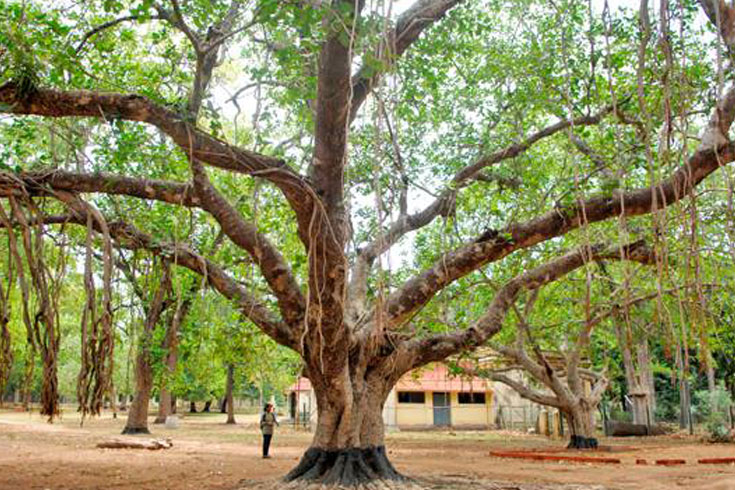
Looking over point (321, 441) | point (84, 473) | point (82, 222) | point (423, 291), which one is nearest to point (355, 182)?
point (423, 291)

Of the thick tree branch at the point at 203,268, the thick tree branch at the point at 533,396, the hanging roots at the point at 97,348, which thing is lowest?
the thick tree branch at the point at 533,396

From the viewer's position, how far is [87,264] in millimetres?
4152

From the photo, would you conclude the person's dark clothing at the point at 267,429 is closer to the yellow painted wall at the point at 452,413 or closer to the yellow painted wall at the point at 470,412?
the yellow painted wall at the point at 452,413

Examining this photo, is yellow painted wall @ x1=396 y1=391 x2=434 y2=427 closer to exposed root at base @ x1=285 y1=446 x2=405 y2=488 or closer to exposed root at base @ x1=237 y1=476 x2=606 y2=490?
exposed root at base @ x1=237 y1=476 x2=606 y2=490

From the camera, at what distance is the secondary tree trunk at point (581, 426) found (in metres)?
14.4

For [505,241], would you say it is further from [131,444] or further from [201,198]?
[131,444]

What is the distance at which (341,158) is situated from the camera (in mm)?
5512

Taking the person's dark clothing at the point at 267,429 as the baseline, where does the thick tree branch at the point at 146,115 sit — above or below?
above

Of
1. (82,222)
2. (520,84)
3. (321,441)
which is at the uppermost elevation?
(520,84)

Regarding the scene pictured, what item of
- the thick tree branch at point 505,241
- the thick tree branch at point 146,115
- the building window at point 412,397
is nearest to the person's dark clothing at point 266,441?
the thick tree branch at point 505,241

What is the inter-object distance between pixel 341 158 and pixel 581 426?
37.6 ft

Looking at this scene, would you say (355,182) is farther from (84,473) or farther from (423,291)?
(84,473)

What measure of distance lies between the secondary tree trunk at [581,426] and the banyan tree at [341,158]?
5.08 metres

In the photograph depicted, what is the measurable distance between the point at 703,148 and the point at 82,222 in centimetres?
524
